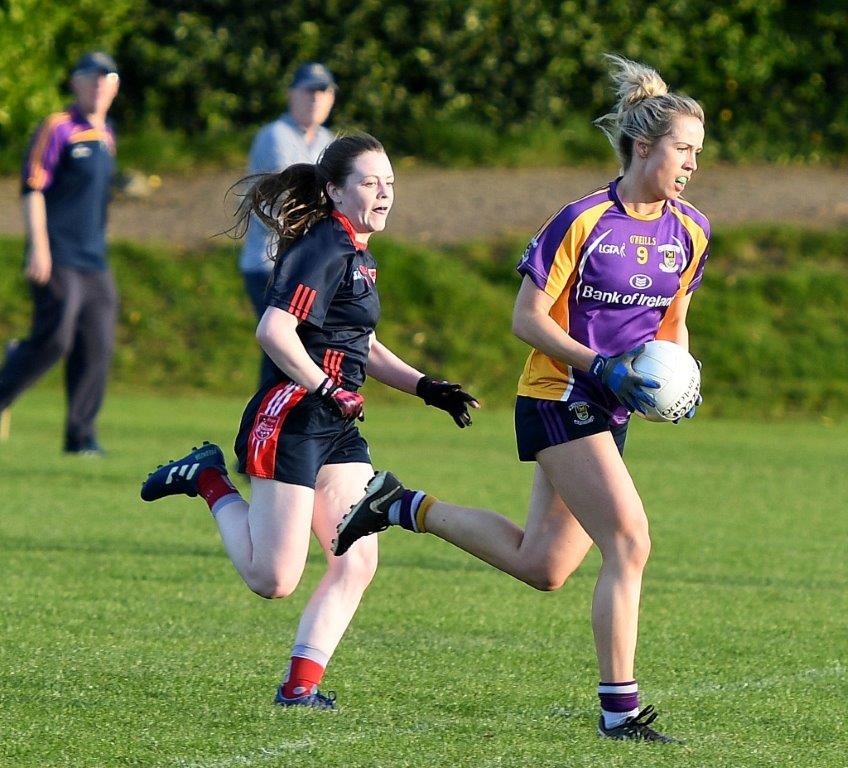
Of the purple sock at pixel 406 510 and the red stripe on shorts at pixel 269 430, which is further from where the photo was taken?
the purple sock at pixel 406 510

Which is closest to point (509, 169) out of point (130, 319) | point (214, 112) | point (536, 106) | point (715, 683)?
point (536, 106)

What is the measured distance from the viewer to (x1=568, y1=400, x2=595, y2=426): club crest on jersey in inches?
204

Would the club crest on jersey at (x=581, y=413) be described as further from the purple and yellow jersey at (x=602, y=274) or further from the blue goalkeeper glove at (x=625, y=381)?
the blue goalkeeper glove at (x=625, y=381)

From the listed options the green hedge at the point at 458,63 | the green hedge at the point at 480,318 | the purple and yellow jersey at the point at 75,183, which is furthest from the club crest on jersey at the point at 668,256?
the green hedge at the point at 458,63

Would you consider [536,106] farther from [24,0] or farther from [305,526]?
[305,526]

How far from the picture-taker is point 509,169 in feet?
71.2

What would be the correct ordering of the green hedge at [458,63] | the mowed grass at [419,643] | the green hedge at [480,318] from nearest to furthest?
the mowed grass at [419,643] → the green hedge at [480,318] → the green hedge at [458,63]

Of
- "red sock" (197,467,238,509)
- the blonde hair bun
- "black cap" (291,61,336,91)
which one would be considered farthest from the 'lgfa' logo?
"black cap" (291,61,336,91)

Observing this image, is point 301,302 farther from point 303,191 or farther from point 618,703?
point 618,703

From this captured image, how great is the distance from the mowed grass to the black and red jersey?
114cm

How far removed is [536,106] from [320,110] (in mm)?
12075

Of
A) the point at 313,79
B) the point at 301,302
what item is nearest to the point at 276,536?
the point at 301,302

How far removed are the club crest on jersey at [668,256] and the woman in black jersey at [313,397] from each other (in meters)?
0.91

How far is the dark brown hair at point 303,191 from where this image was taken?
5.39 m
